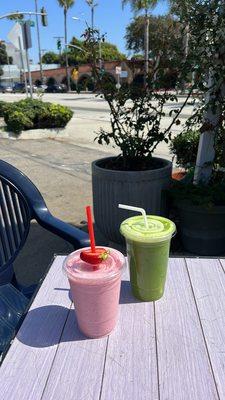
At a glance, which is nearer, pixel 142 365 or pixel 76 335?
pixel 142 365

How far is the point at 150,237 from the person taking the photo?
1.16 metres

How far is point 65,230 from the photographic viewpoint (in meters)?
1.84

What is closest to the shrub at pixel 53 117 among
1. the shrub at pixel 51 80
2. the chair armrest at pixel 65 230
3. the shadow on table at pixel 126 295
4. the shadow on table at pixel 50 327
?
the chair armrest at pixel 65 230

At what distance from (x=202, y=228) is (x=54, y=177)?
135 inches

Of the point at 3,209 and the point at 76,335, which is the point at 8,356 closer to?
the point at 76,335

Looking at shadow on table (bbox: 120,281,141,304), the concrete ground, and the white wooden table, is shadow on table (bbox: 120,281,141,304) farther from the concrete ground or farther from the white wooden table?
the concrete ground

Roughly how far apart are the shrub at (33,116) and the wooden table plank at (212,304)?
8579mm

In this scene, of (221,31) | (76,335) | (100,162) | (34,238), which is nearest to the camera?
(76,335)

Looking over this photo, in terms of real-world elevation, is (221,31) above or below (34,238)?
above

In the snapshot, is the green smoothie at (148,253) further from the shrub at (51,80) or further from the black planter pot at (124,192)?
the shrub at (51,80)

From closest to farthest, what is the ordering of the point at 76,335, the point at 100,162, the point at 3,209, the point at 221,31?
the point at 76,335 < the point at 3,209 < the point at 221,31 < the point at 100,162

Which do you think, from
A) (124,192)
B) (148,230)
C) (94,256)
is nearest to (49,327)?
(94,256)

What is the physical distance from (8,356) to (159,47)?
2.68m

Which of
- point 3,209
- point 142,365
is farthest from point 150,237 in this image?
point 3,209
